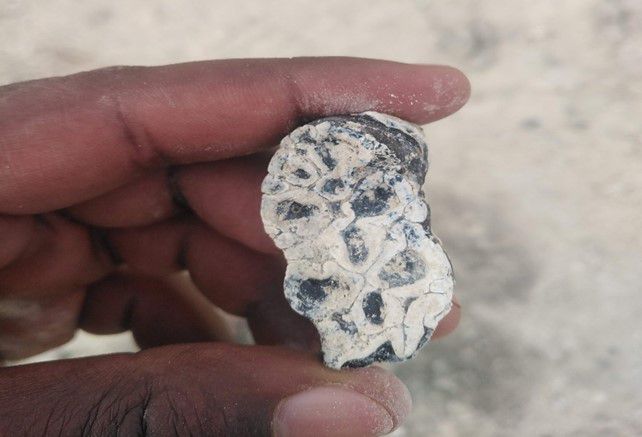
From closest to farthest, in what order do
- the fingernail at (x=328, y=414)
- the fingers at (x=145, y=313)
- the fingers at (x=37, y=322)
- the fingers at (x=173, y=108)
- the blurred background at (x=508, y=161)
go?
the fingernail at (x=328, y=414) → the fingers at (x=173, y=108) → the fingers at (x=37, y=322) → the fingers at (x=145, y=313) → the blurred background at (x=508, y=161)

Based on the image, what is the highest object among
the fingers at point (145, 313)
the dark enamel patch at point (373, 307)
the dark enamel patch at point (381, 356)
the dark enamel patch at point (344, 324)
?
the dark enamel patch at point (373, 307)

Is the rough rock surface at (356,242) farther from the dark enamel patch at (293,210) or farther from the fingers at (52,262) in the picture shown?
the fingers at (52,262)

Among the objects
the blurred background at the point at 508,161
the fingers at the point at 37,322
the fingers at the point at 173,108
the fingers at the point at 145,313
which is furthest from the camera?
the blurred background at the point at 508,161

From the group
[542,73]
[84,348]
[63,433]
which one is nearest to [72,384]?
[63,433]

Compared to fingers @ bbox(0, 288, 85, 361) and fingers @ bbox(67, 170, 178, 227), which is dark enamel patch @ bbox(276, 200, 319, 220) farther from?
fingers @ bbox(0, 288, 85, 361)

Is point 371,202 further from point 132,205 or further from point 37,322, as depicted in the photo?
point 37,322

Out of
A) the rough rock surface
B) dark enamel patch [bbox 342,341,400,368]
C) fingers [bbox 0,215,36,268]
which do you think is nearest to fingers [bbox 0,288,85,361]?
fingers [bbox 0,215,36,268]

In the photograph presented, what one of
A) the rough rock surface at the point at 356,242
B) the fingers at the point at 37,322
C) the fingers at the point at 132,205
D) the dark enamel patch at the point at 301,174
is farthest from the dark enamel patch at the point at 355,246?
the fingers at the point at 37,322

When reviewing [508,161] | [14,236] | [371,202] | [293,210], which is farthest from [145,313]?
[508,161]
